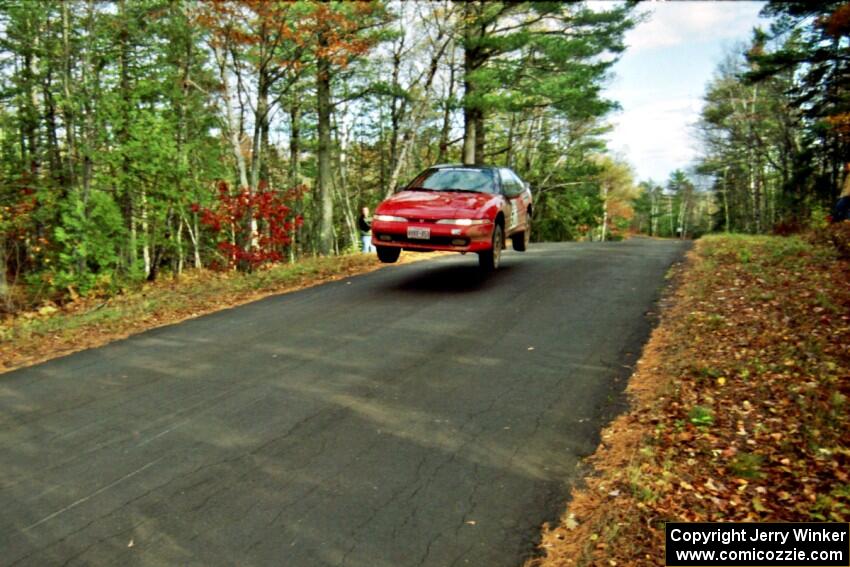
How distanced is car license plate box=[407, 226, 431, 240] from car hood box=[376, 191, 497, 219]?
21 centimetres

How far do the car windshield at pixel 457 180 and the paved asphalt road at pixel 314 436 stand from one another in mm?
2632

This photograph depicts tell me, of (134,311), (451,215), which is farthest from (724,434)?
(134,311)

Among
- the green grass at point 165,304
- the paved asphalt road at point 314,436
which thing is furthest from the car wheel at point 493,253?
the green grass at point 165,304

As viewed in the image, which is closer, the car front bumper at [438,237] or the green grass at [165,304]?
the green grass at [165,304]

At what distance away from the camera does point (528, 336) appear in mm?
6754

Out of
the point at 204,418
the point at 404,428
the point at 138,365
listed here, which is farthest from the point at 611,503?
the point at 138,365

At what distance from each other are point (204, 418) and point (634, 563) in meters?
3.49

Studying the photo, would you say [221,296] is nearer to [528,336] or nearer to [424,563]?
[528,336]

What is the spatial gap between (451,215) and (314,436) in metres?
4.85

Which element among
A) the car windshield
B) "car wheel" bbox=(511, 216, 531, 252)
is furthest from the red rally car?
"car wheel" bbox=(511, 216, 531, 252)

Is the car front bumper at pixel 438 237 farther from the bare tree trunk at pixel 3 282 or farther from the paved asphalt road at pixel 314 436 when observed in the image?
the bare tree trunk at pixel 3 282

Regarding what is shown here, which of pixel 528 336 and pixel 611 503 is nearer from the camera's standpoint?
pixel 611 503

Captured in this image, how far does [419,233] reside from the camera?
8.48 m

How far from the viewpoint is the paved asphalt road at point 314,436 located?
125 inches
